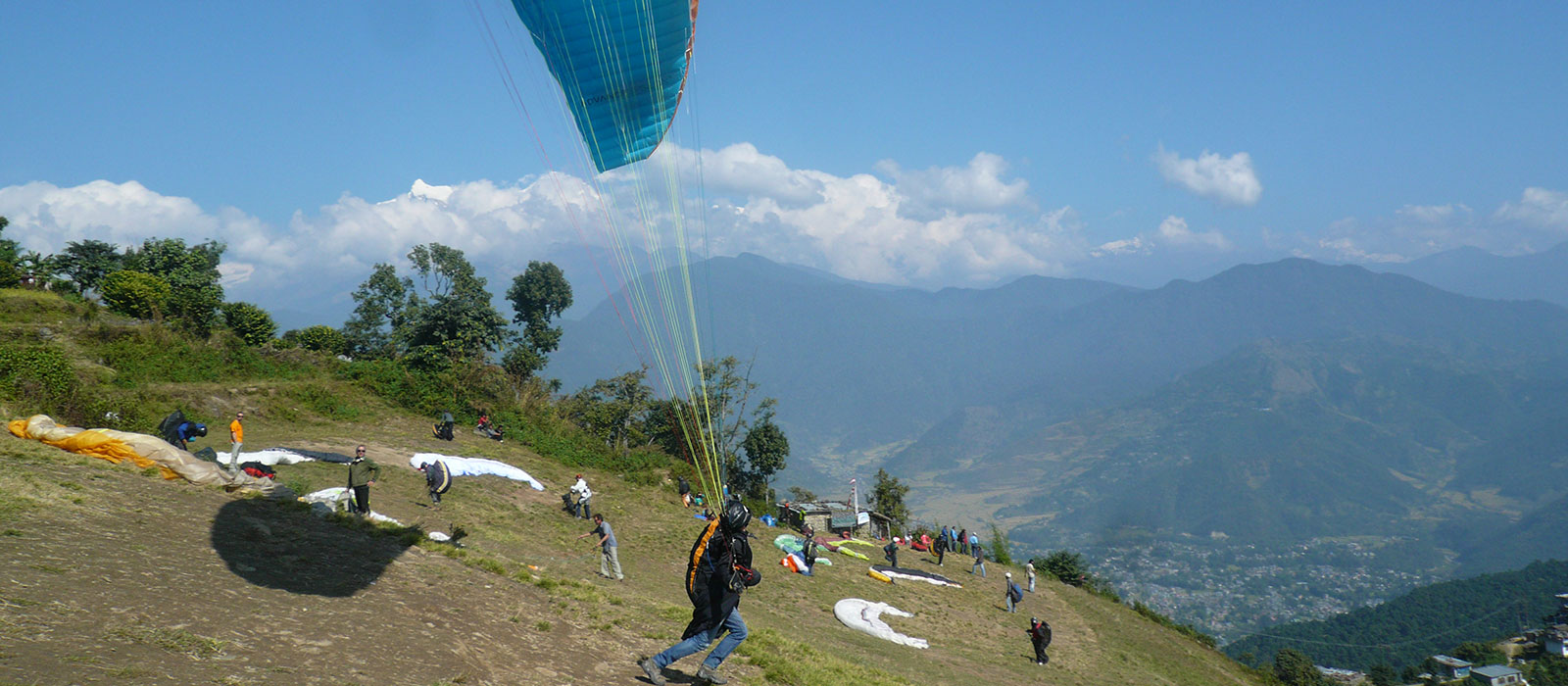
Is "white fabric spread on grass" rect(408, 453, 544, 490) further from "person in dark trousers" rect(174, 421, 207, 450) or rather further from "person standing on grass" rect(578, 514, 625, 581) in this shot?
"person standing on grass" rect(578, 514, 625, 581)

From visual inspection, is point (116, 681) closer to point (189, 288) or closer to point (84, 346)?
point (84, 346)

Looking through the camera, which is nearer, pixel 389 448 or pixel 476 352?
pixel 389 448

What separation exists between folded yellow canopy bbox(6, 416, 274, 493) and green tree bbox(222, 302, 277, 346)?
1781 cm

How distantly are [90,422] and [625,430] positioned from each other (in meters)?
22.5

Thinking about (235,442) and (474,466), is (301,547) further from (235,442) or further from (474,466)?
(474,466)

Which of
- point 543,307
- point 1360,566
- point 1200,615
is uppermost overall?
point 543,307

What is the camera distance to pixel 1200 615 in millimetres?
151000

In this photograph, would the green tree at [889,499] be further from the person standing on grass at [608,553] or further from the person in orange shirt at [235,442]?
the person in orange shirt at [235,442]

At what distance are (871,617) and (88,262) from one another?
112 feet

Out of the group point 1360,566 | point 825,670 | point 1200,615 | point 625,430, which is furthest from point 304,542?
point 1360,566

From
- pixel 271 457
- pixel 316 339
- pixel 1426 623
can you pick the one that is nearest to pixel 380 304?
pixel 316 339

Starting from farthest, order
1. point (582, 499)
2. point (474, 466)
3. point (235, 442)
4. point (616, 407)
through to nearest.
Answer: point (616, 407), point (474, 466), point (582, 499), point (235, 442)

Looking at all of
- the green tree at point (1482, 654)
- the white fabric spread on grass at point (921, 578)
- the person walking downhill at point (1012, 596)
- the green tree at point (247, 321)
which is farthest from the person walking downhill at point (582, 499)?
the green tree at point (1482, 654)

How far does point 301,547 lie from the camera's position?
27.2 ft
